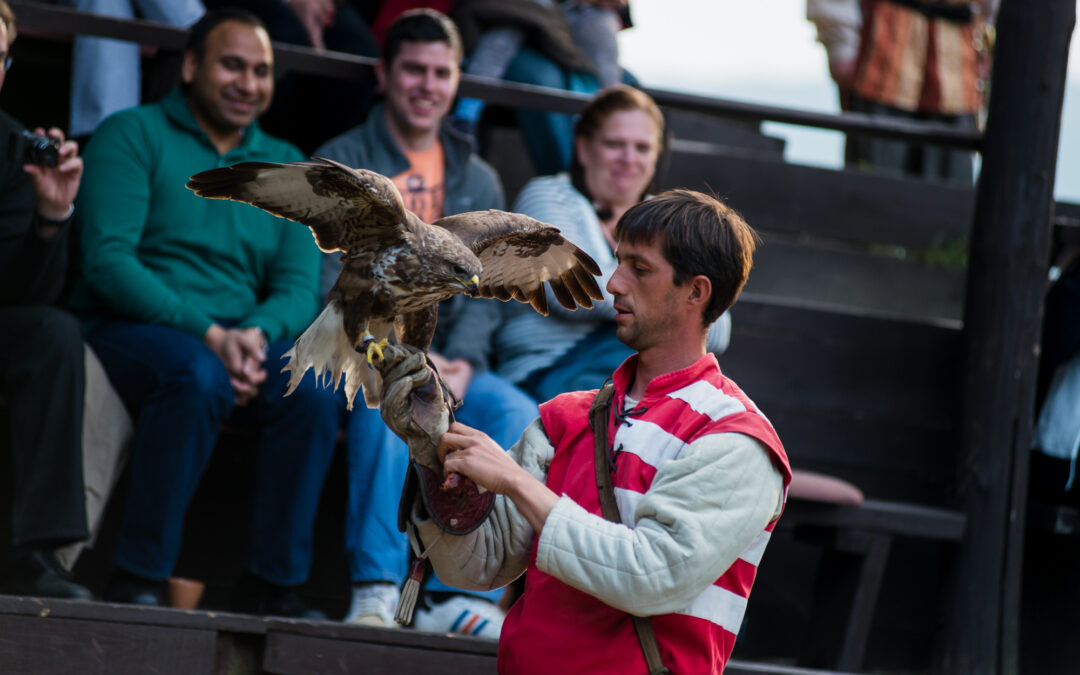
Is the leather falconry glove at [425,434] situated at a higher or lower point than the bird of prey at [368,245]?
lower

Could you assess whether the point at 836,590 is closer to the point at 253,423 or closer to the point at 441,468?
the point at 253,423

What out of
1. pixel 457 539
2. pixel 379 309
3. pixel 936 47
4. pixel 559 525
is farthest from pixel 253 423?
pixel 936 47

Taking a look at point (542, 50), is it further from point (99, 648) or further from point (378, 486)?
point (99, 648)

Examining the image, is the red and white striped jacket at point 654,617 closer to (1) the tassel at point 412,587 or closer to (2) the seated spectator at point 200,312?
(1) the tassel at point 412,587

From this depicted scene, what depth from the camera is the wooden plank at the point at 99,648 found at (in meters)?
2.48

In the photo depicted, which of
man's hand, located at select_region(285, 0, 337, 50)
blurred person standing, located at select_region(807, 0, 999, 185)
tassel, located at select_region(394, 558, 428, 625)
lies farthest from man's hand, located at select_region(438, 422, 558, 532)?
blurred person standing, located at select_region(807, 0, 999, 185)

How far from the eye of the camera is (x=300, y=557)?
3.09 metres

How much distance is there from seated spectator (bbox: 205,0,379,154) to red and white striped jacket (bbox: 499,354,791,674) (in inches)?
104

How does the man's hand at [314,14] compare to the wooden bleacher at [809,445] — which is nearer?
the wooden bleacher at [809,445]

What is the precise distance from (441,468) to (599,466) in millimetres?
258

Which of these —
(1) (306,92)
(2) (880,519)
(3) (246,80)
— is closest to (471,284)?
(3) (246,80)

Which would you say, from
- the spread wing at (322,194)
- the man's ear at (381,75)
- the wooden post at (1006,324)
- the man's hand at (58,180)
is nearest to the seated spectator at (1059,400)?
the wooden post at (1006,324)

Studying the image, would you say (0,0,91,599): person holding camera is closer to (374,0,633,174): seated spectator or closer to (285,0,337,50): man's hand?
(285,0,337,50): man's hand

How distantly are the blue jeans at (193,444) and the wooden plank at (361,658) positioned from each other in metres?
0.42
